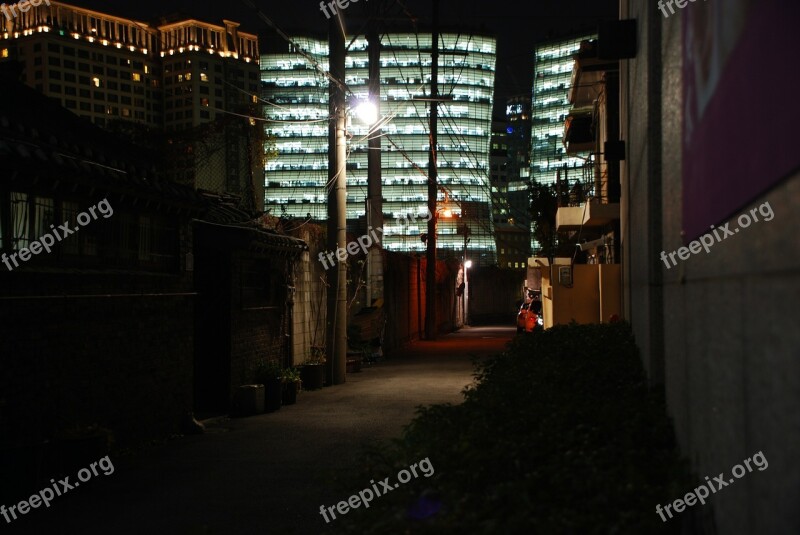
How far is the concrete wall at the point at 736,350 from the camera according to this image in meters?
2.24

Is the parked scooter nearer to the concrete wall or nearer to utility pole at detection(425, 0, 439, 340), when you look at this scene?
utility pole at detection(425, 0, 439, 340)

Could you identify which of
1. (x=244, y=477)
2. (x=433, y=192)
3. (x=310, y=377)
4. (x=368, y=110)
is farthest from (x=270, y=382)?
(x=433, y=192)

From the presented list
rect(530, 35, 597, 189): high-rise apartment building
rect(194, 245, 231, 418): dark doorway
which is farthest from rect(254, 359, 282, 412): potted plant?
rect(530, 35, 597, 189): high-rise apartment building

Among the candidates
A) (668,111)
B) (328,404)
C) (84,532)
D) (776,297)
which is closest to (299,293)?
(328,404)

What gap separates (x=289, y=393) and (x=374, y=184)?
38.6 ft

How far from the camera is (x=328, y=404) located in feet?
55.9

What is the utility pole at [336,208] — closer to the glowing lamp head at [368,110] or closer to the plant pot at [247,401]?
the glowing lamp head at [368,110]

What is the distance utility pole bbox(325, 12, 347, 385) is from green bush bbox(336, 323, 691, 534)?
44.1 feet

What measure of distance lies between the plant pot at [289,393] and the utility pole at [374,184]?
887 cm

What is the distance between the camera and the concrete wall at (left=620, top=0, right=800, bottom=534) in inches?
88.2

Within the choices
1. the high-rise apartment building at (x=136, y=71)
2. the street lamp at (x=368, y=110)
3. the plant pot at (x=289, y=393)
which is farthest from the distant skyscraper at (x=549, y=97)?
the plant pot at (x=289, y=393)

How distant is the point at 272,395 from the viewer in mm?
16562

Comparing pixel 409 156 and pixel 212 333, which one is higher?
pixel 409 156

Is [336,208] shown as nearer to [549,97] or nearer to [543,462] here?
[543,462]
